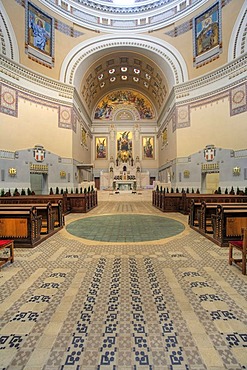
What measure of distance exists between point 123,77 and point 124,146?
875 centimetres

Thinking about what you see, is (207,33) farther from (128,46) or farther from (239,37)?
(128,46)

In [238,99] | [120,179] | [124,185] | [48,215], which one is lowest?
[48,215]

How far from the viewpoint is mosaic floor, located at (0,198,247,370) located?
1.73 meters

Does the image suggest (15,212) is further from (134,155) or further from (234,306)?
(134,155)

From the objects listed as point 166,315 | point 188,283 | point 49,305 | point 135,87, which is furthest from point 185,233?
point 135,87

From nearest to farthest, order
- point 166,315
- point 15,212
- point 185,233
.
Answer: point 166,315 → point 15,212 → point 185,233

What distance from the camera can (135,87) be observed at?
26.6 metres

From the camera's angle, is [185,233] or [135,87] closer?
[185,233]

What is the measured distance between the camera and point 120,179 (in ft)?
86.3

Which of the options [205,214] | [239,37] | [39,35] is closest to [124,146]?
[39,35]

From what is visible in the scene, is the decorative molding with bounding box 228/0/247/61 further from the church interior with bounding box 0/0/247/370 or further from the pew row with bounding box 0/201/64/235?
the pew row with bounding box 0/201/64/235

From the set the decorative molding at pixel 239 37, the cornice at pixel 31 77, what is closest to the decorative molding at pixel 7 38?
the cornice at pixel 31 77

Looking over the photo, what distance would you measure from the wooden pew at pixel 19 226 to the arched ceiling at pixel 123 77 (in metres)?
18.1

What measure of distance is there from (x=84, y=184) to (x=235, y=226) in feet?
51.7
